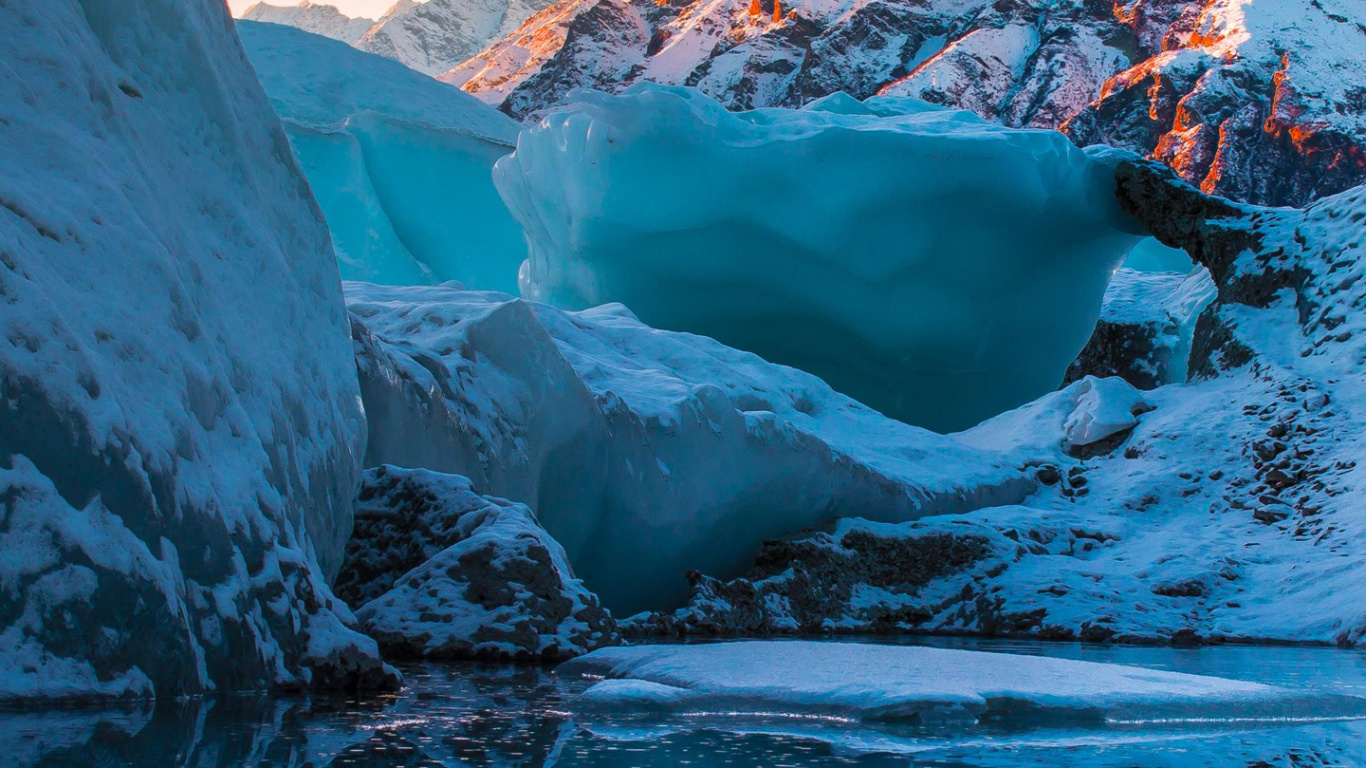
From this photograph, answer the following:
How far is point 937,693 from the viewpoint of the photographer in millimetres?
2205

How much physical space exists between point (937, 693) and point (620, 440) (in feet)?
12.2

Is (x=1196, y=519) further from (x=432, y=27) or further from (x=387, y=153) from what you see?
(x=432, y=27)

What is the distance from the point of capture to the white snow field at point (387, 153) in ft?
43.2

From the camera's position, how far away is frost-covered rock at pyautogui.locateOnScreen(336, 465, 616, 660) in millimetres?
3576

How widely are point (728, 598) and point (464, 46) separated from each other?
53.4 m

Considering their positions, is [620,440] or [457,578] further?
[620,440]

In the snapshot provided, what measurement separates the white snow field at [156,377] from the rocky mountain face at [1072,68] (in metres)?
22.5

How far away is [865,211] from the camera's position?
10141mm

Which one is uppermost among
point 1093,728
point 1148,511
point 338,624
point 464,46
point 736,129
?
point 464,46

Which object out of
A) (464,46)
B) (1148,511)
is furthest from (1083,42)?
(464,46)

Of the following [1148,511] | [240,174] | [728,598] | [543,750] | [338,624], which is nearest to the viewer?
[543,750]

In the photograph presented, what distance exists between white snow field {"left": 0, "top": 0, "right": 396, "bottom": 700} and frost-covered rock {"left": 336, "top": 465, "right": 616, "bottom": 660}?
0.40 meters

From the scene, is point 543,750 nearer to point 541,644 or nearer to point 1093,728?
point 1093,728

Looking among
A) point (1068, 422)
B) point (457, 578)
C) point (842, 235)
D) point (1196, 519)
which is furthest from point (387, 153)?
point (457, 578)
